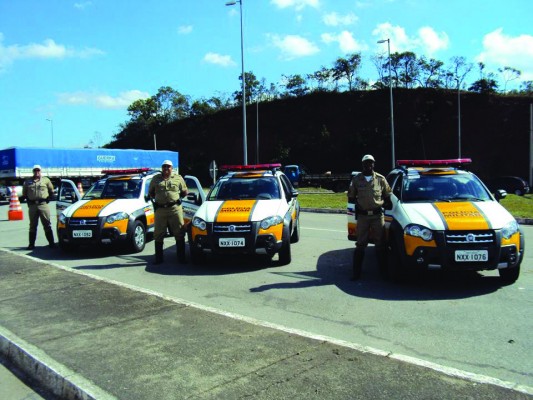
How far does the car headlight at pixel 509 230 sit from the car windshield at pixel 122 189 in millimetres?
7409

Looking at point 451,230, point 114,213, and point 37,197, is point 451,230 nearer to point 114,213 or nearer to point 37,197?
point 114,213

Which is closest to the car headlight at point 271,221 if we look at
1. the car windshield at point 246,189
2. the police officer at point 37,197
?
the car windshield at point 246,189

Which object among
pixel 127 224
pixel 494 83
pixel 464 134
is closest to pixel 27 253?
pixel 127 224

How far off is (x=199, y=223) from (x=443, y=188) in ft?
13.0

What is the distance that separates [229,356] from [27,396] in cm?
156

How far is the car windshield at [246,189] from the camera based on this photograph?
931 centimetres

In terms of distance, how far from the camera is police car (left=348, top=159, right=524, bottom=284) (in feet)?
20.8

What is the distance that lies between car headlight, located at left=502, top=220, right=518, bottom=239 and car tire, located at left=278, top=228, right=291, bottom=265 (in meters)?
3.39

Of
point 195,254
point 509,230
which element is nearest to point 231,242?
point 195,254

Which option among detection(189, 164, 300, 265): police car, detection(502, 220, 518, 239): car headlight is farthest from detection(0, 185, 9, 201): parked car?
detection(502, 220, 518, 239): car headlight

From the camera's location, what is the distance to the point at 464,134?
50375 millimetres

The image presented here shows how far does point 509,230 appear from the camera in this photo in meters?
6.51

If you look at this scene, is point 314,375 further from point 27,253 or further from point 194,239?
point 27,253

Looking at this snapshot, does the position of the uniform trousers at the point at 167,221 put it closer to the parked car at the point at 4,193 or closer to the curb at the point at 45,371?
the curb at the point at 45,371
